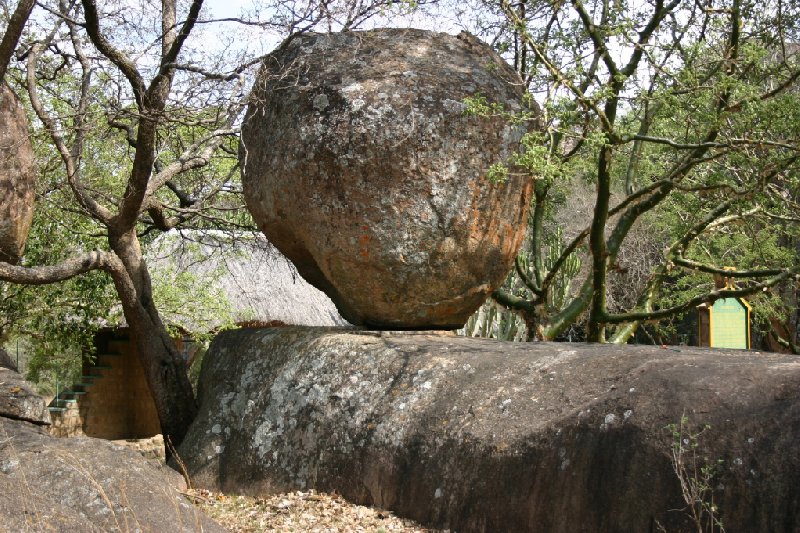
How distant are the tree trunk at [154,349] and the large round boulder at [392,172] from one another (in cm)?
151

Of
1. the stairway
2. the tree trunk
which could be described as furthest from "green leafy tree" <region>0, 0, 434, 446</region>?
the stairway

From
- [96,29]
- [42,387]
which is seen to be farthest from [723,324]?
[42,387]

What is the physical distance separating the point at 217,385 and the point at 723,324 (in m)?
4.80

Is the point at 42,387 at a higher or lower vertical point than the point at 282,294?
lower

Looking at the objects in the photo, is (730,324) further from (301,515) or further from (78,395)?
(78,395)

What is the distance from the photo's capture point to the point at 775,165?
7.04 meters

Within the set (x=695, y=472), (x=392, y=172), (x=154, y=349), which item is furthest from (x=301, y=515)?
(x=154, y=349)

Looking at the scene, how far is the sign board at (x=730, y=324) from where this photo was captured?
8.54 metres

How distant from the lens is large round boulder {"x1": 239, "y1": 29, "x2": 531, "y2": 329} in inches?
259

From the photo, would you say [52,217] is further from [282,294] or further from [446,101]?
[282,294]

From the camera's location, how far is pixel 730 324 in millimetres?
8617

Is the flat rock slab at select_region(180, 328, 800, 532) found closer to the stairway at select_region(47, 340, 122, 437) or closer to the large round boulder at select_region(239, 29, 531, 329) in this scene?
the large round boulder at select_region(239, 29, 531, 329)

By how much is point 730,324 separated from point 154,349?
17.7 ft

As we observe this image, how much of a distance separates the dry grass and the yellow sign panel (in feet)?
14.3
